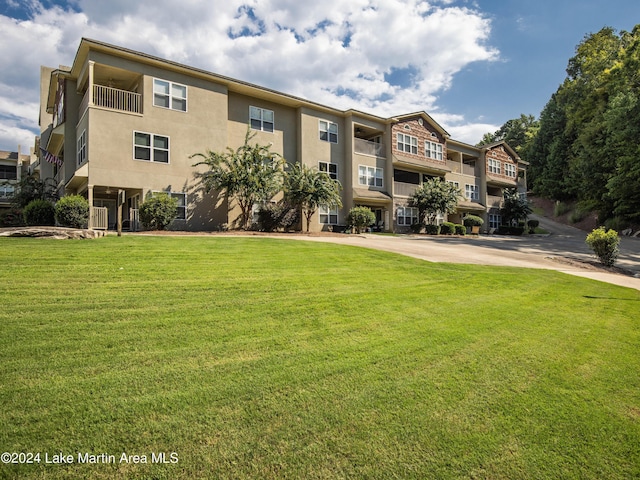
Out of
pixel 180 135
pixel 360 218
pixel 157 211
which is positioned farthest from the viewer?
pixel 360 218

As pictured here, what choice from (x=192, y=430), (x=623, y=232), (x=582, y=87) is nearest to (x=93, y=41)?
(x=192, y=430)

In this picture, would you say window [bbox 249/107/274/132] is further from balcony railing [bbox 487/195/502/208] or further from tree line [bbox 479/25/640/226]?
tree line [bbox 479/25/640/226]

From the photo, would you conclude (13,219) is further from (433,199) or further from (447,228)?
(447,228)

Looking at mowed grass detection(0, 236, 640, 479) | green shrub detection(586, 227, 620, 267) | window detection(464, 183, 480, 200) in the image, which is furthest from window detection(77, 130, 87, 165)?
window detection(464, 183, 480, 200)

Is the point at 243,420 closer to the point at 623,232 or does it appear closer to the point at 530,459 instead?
the point at 530,459

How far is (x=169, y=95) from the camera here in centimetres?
1942

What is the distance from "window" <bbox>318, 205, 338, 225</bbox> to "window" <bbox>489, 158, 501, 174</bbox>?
24524 mm

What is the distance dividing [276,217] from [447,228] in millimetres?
17005

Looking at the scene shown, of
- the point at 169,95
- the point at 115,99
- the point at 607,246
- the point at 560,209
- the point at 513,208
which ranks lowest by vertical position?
the point at 607,246

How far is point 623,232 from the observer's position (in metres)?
34.6

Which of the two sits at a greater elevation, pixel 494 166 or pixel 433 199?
pixel 494 166

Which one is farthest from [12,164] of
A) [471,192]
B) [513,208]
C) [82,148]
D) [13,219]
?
[513,208]

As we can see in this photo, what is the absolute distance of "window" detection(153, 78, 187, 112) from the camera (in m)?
19.1

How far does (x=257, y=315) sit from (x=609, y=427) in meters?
4.25
